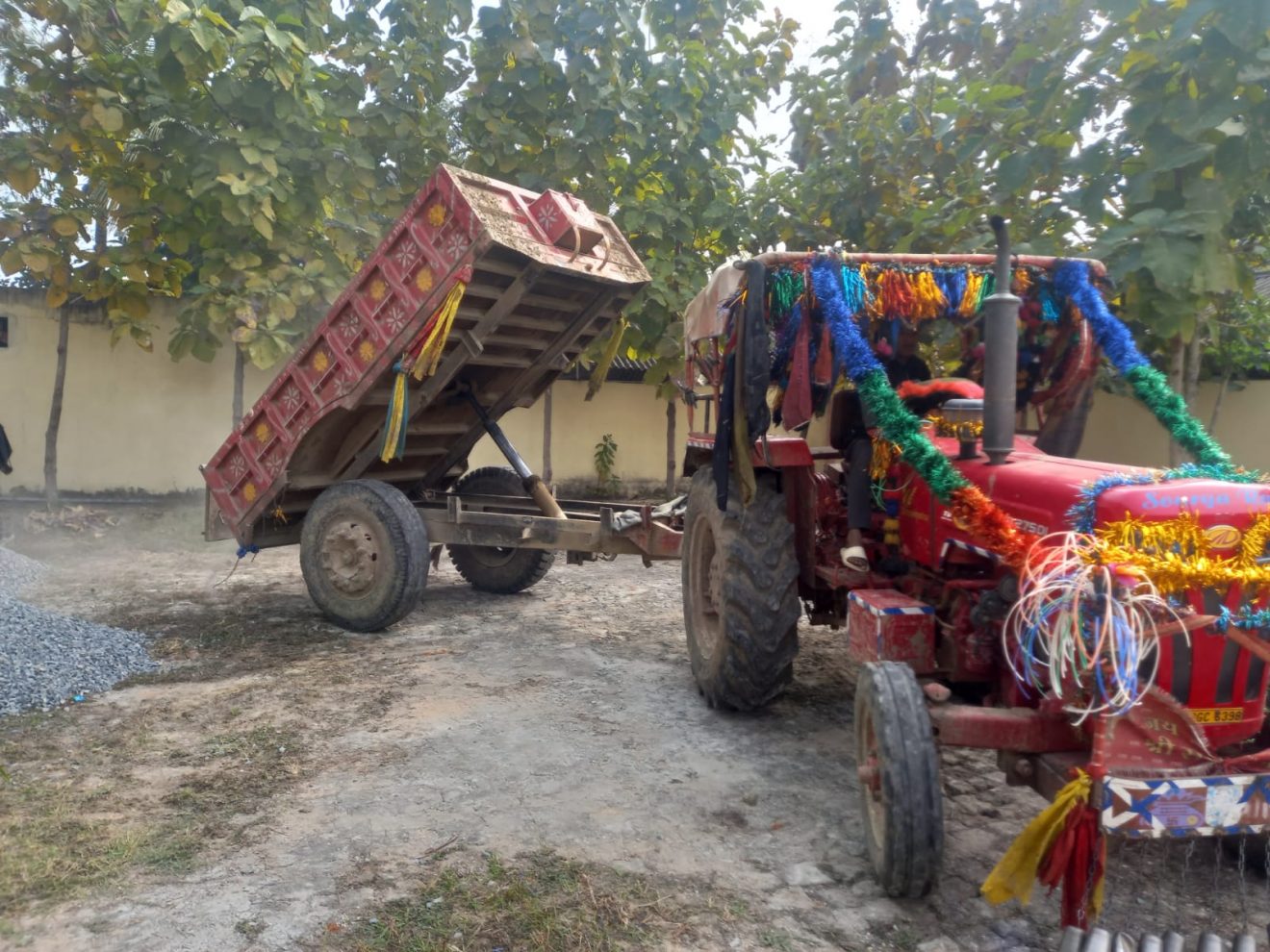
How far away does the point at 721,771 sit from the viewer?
435cm

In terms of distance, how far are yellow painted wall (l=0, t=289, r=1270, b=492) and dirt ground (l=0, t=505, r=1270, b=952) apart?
7482 mm

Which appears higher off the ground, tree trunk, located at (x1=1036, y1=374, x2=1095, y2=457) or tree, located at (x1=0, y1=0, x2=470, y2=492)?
tree, located at (x1=0, y1=0, x2=470, y2=492)

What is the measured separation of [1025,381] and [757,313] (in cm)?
152

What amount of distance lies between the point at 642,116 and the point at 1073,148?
5179 mm

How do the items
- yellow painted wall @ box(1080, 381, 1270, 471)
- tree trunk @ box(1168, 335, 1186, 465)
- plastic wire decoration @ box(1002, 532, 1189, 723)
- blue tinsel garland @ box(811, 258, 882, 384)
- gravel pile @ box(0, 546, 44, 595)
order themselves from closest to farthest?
1. plastic wire decoration @ box(1002, 532, 1189, 723)
2. blue tinsel garland @ box(811, 258, 882, 384)
3. tree trunk @ box(1168, 335, 1186, 465)
4. gravel pile @ box(0, 546, 44, 595)
5. yellow painted wall @ box(1080, 381, 1270, 471)

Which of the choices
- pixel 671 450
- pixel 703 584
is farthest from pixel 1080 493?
pixel 671 450

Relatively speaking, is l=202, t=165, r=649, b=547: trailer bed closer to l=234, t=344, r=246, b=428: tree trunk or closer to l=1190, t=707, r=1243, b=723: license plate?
l=1190, t=707, r=1243, b=723: license plate

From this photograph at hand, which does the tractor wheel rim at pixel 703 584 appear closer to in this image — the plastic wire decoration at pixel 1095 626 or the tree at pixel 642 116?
the plastic wire decoration at pixel 1095 626

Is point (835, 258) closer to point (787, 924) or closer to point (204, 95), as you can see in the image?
point (787, 924)

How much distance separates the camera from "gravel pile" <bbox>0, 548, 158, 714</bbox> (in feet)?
17.0

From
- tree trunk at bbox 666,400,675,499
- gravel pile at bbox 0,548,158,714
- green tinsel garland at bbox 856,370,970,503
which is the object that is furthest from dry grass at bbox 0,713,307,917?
tree trunk at bbox 666,400,675,499

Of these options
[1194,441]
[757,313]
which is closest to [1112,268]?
[1194,441]

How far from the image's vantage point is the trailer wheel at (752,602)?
461cm

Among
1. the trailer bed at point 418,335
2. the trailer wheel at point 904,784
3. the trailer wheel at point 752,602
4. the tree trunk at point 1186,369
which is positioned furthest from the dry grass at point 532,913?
the tree trunk at point 1186,369
